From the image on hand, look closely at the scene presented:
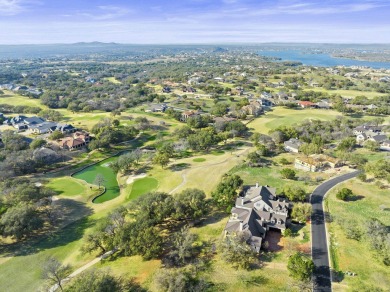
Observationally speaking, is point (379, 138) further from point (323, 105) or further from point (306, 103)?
point (306, 103)

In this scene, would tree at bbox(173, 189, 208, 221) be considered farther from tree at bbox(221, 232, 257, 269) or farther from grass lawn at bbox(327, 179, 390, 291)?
grass lawn at bbox(327, 179, 390, 291)

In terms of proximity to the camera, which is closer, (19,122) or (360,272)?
(360,272)

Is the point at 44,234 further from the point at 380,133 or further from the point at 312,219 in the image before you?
the point at 380,133

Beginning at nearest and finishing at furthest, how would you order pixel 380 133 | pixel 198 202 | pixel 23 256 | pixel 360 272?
pixel 360 272 < pixel 23 256 < pixel 198 202 < pixel 380 133

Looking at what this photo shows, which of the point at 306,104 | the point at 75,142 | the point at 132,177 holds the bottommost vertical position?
the point at 132,177

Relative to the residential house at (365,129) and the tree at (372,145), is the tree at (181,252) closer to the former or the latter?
the tree at (372,145)

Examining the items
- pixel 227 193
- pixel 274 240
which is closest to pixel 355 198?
pixel 274 240

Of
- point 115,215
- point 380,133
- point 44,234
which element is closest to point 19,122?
point 44,234
